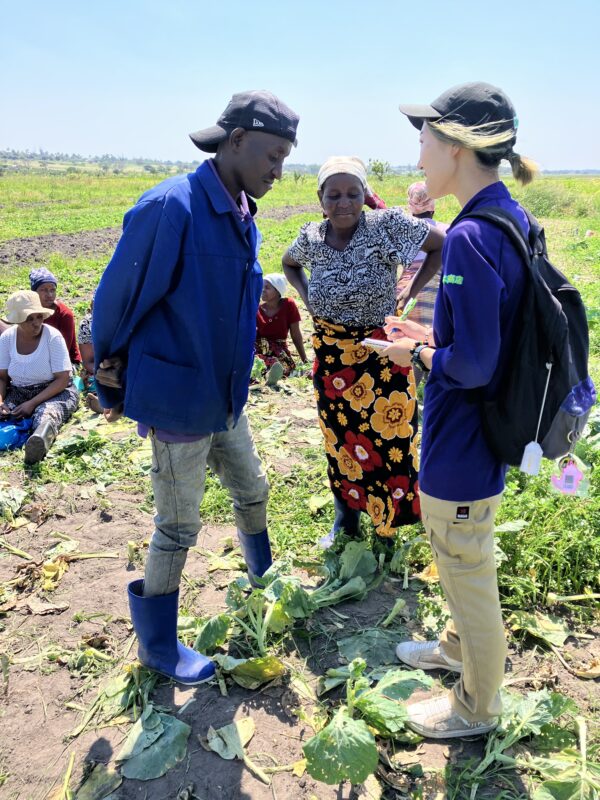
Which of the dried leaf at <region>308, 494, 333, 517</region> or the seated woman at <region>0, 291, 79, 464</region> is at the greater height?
the seated woman at <region>0, 291, 79, 464</region>

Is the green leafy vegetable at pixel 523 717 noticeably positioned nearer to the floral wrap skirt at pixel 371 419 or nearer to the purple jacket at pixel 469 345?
the purple jacket at pixel 469 345

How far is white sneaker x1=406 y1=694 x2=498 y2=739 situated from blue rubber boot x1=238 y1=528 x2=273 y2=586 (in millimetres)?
917

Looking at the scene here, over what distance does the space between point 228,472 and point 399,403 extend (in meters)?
0.90

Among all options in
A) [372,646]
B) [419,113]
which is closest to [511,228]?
[419,113]

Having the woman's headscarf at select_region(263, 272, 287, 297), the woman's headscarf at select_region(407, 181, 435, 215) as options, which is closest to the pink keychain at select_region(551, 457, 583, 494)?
the woman's headscarf at select_region(407, 181, 435, 215)

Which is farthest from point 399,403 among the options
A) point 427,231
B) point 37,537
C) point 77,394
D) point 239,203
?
point 77,394

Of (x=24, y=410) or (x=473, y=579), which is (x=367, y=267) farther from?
(x=24, y=410)

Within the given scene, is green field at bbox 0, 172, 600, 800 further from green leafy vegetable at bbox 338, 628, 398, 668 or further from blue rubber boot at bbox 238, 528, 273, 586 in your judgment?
blue rubber boot at bbox 238, 528, 273, 586

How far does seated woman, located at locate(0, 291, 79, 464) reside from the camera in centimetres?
464

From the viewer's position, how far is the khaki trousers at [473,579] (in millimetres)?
1755

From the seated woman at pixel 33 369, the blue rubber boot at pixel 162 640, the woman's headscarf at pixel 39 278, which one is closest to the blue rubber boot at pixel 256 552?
the blue rubber boot at pixel 162 640

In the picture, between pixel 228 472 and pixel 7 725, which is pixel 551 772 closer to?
pixel 228 472

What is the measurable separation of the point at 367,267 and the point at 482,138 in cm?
124

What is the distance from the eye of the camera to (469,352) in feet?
4.94
